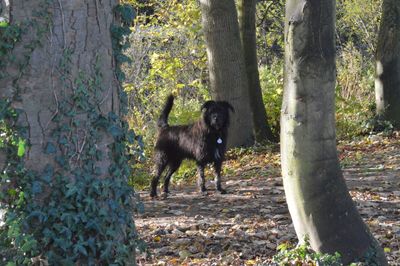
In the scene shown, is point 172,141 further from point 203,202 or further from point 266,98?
point 266,98

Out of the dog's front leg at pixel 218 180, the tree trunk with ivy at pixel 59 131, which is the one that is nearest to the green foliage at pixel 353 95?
the dog's front leg at pixel 218 180

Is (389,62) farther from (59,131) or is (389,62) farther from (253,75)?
(59,131)

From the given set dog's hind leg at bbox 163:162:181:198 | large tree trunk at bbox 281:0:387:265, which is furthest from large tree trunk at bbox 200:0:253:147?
large tree trunk at bbox 281:0:387:265

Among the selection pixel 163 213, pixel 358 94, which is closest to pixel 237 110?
pixel 358 94

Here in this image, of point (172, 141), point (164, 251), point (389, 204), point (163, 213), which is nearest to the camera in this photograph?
point (164, 251)

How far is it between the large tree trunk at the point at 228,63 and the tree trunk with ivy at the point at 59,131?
854 centimetres

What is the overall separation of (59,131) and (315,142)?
1.95m

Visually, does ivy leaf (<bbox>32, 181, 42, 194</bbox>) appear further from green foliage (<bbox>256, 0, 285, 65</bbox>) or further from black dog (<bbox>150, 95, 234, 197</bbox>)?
green foliage (<bbox>256, 0, 285, 65</bbox>)

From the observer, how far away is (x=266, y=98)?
14484mm

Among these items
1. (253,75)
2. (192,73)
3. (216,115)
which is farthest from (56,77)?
(192,73)

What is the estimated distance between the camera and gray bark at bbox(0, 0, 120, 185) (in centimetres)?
394

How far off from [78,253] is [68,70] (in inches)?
46.4

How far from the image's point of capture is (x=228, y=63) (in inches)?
501

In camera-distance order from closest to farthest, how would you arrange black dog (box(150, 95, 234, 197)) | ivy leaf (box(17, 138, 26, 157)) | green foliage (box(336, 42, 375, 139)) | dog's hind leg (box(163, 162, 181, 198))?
ivy leaf (box(17, 138, 26, 157))
black dog (box(150, 95, 234, 197))
dog's hind leg (box(163, 162, 181, 198))
green foliage (box(336, 42, 375, 139))
